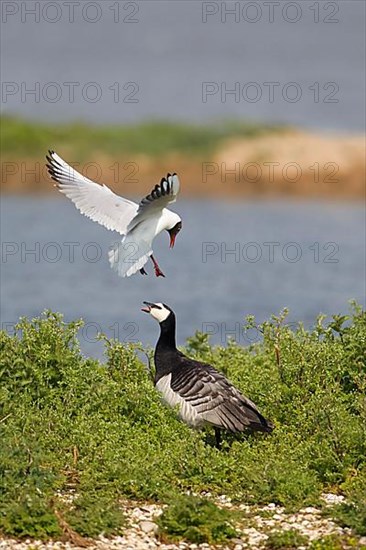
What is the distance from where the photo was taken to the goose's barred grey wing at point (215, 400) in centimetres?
900

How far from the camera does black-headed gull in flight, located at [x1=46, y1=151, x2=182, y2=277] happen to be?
948cm

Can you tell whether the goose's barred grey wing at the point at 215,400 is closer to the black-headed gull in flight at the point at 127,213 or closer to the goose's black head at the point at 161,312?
the goose's black head at the point at 161,312

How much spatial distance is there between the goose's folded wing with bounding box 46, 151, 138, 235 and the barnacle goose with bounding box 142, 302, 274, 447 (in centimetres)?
103

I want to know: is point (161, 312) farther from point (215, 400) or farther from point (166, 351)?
point (215, 400)

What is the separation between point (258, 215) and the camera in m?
25.6

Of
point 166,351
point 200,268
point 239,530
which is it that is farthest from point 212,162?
point 239,530

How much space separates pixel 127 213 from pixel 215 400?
5.92 ft

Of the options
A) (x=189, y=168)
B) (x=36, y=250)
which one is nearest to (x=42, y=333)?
(x=36, y=250)

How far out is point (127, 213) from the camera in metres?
10.1

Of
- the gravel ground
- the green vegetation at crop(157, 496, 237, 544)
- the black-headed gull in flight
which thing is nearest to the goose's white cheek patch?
the black-headed gull in flight

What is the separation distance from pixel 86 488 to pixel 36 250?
572 inches

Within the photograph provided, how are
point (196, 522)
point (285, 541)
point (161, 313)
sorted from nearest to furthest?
point (285, 541) < point (196, 522) < point (161, 313)

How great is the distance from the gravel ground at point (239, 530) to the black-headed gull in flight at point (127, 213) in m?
2.34

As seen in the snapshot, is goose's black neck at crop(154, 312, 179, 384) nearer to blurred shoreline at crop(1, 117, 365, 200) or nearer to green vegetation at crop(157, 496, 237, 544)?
green vegetation at crop(157, 496, 237, 544)
